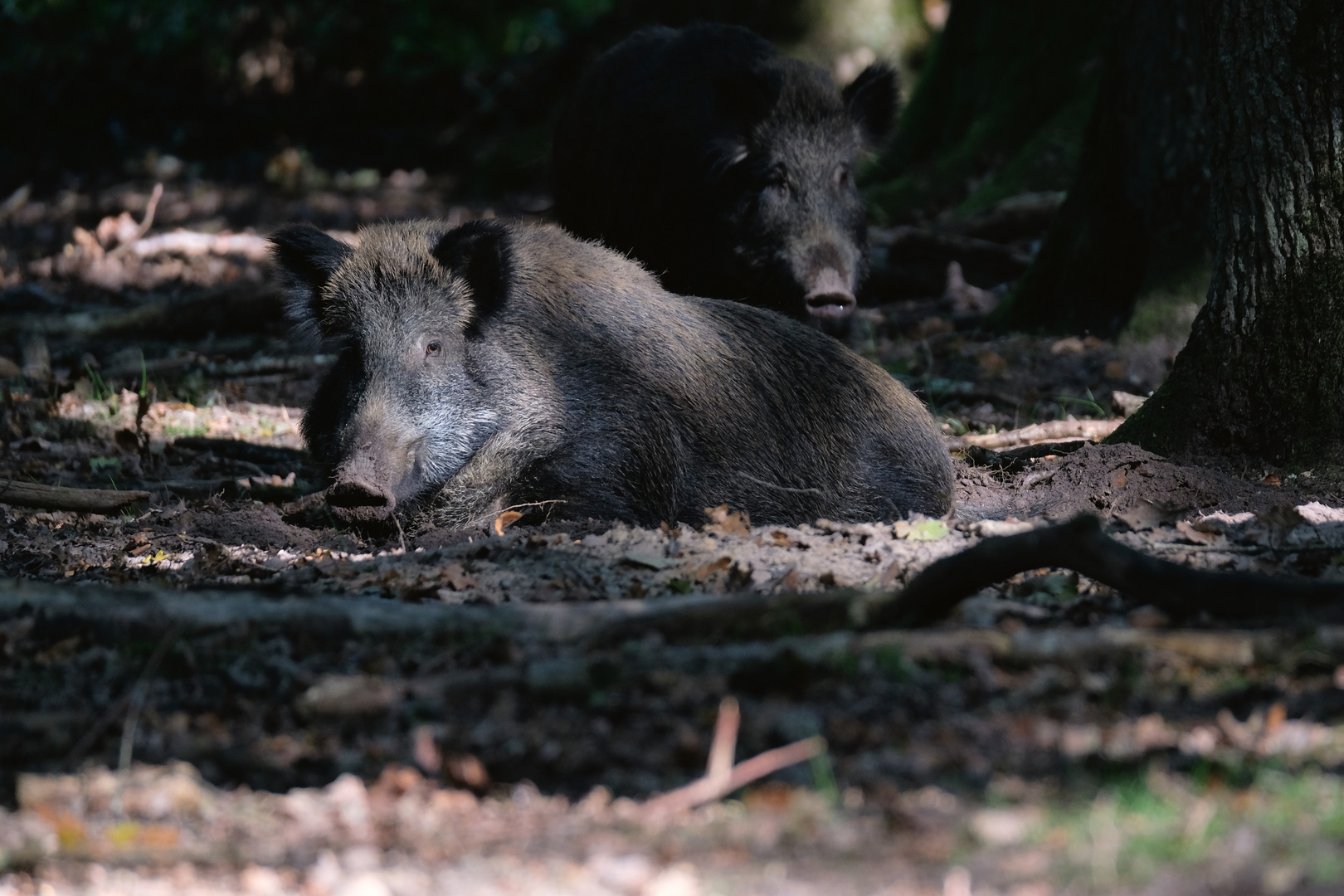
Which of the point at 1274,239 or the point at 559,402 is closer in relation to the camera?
the point at 1274,239

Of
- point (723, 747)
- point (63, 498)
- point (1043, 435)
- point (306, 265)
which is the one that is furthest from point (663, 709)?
point (1043, 435)

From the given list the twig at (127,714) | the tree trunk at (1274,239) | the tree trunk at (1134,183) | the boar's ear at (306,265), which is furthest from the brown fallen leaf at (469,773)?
the tree trunk at (1134,183)

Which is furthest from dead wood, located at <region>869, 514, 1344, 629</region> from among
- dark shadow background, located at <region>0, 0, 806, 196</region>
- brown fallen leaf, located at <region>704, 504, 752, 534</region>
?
dark shadow background, located at <region>0, 0, 806, 196</region>

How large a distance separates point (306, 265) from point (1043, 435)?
3620 millimetres

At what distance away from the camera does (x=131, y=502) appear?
5695mm

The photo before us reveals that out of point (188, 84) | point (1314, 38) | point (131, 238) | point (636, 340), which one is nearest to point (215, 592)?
point (636, 340)

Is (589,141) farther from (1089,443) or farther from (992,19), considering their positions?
(992,19)

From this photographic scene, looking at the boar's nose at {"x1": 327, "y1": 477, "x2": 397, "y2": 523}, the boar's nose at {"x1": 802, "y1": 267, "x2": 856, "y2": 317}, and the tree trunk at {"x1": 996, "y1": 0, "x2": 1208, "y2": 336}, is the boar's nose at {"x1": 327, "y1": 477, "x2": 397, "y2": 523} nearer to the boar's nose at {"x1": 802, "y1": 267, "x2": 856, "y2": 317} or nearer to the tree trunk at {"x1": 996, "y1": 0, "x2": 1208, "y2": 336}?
the boar's nose at {"x1": 802, "y1": 267, "x2": 856, "y2": 317}

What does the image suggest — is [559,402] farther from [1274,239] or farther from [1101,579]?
[1274,239]

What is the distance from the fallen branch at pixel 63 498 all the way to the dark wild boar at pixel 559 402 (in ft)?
2.92

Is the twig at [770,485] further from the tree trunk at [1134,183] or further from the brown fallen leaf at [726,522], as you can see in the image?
the tree trunk at [1134,183]

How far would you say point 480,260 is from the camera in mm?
5363

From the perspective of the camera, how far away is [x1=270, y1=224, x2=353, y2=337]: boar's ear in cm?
557

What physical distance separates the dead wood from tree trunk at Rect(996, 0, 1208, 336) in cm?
496
